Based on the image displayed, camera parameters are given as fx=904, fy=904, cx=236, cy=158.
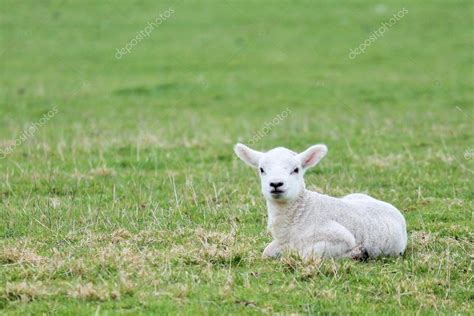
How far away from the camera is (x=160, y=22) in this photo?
3697 centimetres

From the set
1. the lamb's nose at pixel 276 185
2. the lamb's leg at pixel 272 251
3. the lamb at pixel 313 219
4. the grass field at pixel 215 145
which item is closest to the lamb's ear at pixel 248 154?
the lamb at pixel 313 219

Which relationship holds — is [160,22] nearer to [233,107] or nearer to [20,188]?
[233,107]

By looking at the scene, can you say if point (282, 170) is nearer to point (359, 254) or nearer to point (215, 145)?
point (359, 254)

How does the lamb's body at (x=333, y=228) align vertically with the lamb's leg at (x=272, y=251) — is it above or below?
above

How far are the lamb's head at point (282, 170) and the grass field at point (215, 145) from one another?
687mm

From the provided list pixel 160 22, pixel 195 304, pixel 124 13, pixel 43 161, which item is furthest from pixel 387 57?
pixel 195 304

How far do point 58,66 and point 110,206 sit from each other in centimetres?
2118

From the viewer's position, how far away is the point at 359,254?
895cm

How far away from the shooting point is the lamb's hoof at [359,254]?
351 inches

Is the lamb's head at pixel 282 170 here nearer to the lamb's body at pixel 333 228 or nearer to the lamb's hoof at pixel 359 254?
the lamb's body at pixel 333 228

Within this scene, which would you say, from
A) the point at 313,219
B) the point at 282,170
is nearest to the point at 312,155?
the point at 282,170

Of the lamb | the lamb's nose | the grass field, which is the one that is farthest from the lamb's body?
the lamb's nose

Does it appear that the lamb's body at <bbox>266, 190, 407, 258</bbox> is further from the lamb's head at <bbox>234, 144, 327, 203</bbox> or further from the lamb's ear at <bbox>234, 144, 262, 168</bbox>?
the lamb's ear at <bbox>234, 144, 262, 168</bbox>

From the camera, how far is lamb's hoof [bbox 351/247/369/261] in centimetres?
891
